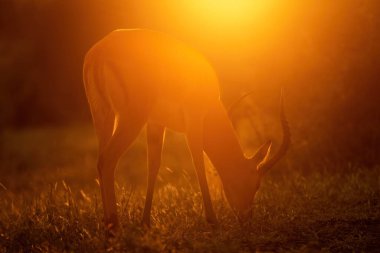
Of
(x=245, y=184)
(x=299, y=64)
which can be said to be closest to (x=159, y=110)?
(x=245, y=184)

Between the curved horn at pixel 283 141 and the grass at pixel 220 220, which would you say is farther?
the curved horn at pixel 283 141

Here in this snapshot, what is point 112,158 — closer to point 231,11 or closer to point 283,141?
point 283,141

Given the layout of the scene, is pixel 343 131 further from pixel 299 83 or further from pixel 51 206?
pixel 51 206

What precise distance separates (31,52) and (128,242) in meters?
18.9

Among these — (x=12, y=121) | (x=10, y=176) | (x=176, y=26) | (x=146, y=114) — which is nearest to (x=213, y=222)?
(x=146, y=114)

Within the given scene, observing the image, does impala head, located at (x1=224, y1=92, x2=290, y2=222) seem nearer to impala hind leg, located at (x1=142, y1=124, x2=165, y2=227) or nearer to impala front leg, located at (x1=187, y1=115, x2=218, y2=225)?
impala front leg, located at (x1=187, y1=115, x2=218, y2=225)

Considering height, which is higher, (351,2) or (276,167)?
(351,2)

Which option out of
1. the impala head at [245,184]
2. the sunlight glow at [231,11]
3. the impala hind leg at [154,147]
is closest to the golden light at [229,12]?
the sunlight glow at [231,11]

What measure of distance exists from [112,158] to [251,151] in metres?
5.58

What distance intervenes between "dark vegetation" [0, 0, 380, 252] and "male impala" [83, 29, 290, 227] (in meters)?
0.42

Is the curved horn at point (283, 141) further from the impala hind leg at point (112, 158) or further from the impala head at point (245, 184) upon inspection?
the impala hind leg at point (112, 158)

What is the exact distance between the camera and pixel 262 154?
718 cm

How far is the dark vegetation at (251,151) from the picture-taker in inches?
243

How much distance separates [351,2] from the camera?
1045cm
